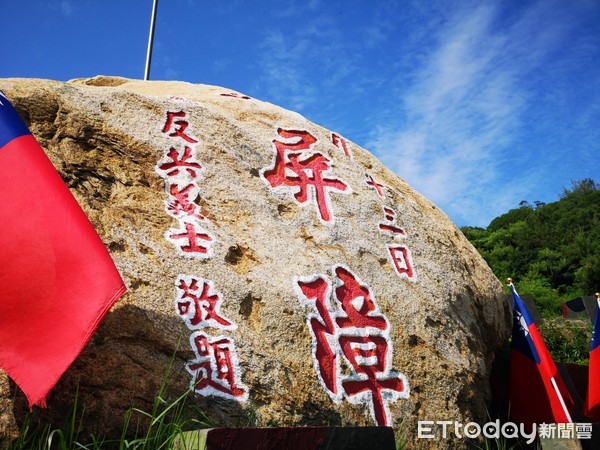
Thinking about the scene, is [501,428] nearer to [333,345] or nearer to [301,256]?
[333,345]

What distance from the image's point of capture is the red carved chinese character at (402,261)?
3.88 metres

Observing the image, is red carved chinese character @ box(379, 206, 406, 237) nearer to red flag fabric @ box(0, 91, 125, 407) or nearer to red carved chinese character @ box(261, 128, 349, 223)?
red carved chinese character @ box(261, 128, 349, 223)

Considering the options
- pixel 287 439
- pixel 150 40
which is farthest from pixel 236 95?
pixel 150 40

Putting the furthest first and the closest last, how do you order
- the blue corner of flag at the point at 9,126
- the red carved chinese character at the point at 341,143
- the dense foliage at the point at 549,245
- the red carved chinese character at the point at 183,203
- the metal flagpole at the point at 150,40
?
the dense foliage at the point at 549,245 < the metal flagpole at the point at 150,40 < the red carved chinese character at the point at 341,143 < the red carved chinese character at the point at 183,203 < the blue corner of flag at the point at 9,126

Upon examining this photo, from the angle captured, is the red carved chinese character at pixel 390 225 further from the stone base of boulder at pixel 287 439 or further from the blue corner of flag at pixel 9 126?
the blue corner of flag at pixel 9 126

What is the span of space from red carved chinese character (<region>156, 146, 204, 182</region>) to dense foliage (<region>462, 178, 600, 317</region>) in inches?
484

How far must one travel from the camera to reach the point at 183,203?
3.52 metres

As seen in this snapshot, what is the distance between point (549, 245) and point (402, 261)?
17.1 meters

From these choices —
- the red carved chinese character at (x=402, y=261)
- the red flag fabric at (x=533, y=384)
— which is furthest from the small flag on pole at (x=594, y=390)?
the red carved chinese character at (x=402, y=261)

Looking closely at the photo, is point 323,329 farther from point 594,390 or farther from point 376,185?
point 594,390

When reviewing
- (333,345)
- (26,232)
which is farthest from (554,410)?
(26,232)

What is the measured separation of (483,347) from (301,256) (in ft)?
5.17

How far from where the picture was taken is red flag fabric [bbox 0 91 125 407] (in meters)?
2.36

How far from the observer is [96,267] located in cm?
248
